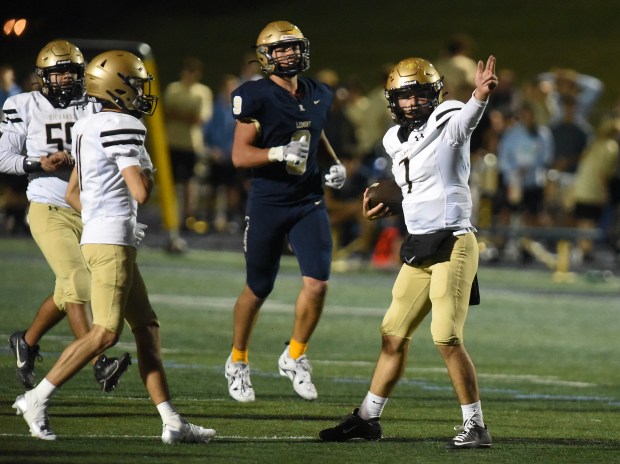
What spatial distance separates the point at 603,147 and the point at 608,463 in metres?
11.5

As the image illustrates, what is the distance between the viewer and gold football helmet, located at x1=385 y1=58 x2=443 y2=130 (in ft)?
21.5

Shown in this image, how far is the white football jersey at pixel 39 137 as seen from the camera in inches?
308

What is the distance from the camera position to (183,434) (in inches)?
241

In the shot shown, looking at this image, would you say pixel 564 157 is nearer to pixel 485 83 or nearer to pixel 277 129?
pixel 277 129

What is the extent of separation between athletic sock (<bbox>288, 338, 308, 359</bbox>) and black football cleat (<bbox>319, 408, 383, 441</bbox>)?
1.59m

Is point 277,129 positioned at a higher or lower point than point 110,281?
higher

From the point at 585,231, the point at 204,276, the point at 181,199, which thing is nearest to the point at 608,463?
the point at 204,276

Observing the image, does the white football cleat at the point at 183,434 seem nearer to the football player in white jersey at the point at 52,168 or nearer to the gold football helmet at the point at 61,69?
the football player in white jersey at the point at 52,168

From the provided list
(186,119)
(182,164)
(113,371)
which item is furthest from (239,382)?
(182,164)

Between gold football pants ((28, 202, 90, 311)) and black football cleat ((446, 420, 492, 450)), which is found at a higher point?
gold football pants ((28, 202, 90, 311))

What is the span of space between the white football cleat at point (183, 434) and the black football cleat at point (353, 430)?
608 mm

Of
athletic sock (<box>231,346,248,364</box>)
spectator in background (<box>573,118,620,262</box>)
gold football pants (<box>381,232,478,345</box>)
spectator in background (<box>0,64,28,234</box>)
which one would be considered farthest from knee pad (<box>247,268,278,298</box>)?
spectator in background (<box>0,64,28,234</box>)

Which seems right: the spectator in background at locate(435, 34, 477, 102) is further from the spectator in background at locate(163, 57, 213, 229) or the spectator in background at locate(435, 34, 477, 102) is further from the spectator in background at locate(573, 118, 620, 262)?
the spectator in background at locate(163, 57, 213, 229)

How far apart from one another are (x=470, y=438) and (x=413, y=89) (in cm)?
156
